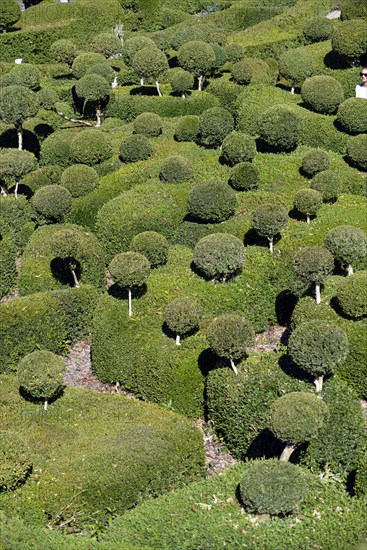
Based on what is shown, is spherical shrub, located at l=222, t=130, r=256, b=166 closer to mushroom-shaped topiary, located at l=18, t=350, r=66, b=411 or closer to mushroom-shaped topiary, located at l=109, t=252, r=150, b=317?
mushroom-shaped topiary, located at l=109, t=252, r=150, b=317

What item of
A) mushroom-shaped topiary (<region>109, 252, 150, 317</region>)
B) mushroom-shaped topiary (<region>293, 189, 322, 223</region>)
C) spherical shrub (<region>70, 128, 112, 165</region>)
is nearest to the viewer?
mushroom-shaped topiary (<region>109, 252, 150, 317</region>)

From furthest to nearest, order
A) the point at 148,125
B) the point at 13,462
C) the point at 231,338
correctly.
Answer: the point at 148,125, the point at 231,338, the point at 13,462

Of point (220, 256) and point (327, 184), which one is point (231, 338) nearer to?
point (220, 256)

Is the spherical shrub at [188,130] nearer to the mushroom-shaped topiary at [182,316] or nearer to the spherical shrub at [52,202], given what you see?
the spherical shrub at [52,202]

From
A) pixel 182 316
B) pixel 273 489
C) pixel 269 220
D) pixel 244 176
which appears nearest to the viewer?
pixel 273 489

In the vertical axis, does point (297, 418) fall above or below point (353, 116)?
above

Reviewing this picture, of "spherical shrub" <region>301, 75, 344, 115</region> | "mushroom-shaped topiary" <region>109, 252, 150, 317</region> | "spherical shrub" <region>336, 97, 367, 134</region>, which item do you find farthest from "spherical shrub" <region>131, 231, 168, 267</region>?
"spherical shrub" <region>301, 75, 344, 115</region>

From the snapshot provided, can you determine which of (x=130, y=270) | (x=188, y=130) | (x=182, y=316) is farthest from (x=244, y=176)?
(x=182, y=316)

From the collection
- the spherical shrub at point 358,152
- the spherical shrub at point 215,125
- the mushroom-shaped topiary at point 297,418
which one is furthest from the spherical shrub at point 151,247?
the spherical shrub at point 358,152
